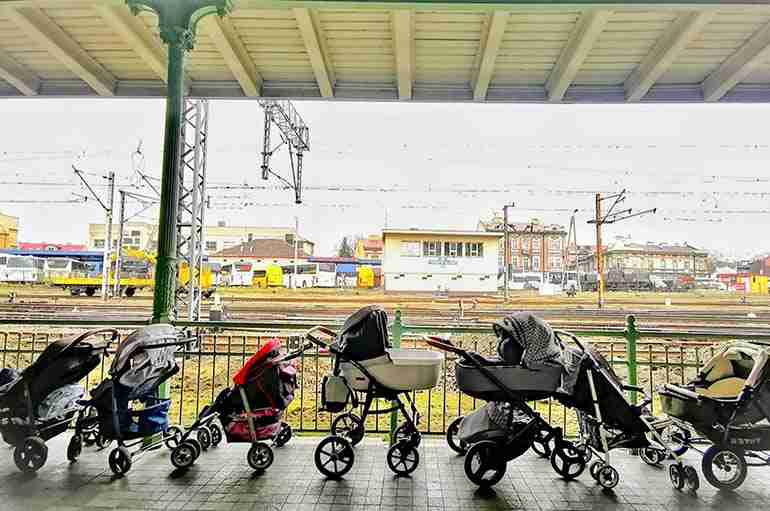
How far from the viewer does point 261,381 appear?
2.72m

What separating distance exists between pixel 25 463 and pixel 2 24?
340 cm

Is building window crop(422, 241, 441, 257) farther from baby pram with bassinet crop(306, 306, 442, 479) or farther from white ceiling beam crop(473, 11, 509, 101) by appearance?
baby pram with bassinet crop(306, 306, 442, 479)

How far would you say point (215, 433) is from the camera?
3084 millimetres

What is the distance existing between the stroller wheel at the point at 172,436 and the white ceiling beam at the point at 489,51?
12.5ft

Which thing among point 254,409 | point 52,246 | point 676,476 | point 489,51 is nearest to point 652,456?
point 676,476

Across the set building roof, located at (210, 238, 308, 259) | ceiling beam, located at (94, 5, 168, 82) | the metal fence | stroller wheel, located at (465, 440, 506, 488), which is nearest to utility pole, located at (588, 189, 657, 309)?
the metal fence

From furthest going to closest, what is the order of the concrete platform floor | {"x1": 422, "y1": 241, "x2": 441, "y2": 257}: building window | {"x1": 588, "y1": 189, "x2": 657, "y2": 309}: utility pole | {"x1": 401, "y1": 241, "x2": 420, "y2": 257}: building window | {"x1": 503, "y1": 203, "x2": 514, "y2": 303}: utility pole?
{"x1": 503, "y1": 203, "x2": 514, "y2": 303}: utility pole < {"x1": 588, "y1": 189, "x2": 657, "y2": 309}: utility pole < {"x1": 422, "y1": 241, "x2": 441, "y2": 257}: building window < {"x1": 401, "y1": 241, "x2": 420, "y2": 257}: building window < the concrete platform floor

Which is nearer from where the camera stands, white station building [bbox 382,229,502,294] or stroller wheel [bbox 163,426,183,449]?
stroller wheel [bbox 163,426,183,449]

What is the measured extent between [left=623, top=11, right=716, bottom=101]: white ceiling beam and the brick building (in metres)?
9.37

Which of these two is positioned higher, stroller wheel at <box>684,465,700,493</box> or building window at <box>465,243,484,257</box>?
building window at <box>465,243,484,257</box>

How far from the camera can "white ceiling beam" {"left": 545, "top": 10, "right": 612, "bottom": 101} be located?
10.4ft

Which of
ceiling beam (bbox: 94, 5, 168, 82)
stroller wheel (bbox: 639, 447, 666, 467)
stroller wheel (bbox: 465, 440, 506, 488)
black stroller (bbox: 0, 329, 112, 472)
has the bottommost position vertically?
stroller wheel (bbox: 639, 447, 666, 467)

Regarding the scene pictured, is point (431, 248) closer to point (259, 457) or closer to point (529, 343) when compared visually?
point (529, 343)

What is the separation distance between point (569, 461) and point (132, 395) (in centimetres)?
277
